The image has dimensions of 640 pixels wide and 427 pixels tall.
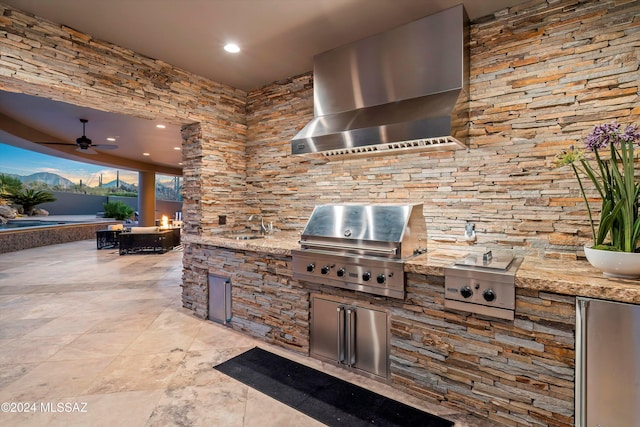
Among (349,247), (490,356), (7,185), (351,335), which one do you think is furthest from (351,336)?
(7,185)

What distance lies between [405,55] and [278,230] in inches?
87.2

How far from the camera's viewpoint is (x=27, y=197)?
10172mm

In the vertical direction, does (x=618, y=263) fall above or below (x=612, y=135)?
below

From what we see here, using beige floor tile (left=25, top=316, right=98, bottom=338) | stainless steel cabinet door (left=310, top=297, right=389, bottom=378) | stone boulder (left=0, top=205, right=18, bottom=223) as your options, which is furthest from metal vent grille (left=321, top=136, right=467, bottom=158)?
stone boulder (left=0, top=205, right=18, bottom=223)

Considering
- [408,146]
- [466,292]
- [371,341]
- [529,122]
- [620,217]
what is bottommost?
[371,341]

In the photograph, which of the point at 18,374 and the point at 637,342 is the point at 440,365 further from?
the point at 18,374

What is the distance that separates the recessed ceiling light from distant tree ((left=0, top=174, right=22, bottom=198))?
35.6ft

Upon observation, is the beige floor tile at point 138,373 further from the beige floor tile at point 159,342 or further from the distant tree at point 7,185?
the distant tree at point 7,185

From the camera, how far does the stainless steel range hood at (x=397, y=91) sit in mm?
2133

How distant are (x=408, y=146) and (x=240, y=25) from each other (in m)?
1.64

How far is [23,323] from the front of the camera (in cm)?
324

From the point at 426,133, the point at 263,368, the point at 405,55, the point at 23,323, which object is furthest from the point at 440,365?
the point at 23,323

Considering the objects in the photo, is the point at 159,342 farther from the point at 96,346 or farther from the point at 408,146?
the point at 408,146

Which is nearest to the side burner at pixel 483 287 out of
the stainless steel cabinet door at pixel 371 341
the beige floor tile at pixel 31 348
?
the stainless steel cabinet door at pixel 371 341
